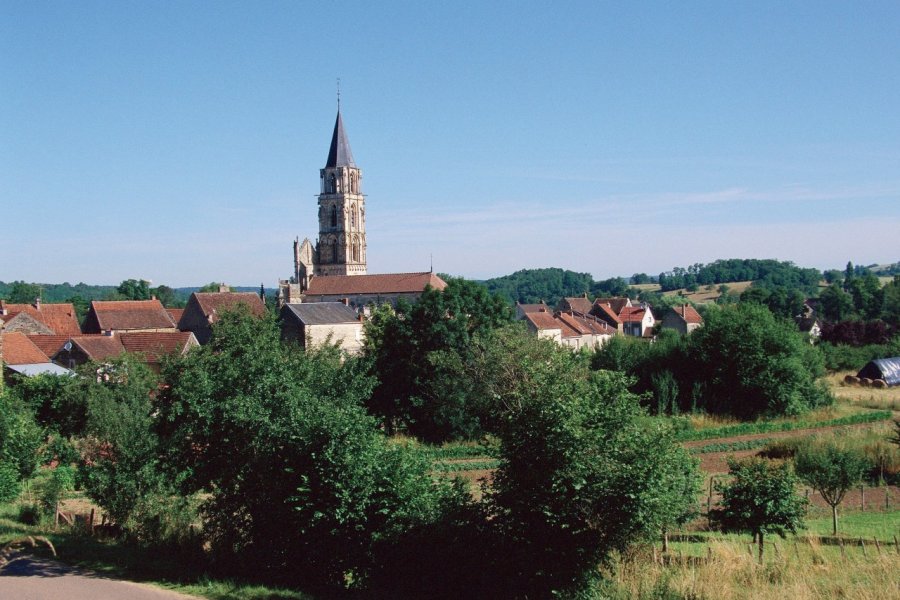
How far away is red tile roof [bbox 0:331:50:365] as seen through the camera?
40.3m

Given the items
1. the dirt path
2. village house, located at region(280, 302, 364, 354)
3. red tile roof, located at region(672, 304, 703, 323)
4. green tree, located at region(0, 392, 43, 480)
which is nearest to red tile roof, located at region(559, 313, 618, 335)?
red tile roof, located at region(672, 304, 703, 323)

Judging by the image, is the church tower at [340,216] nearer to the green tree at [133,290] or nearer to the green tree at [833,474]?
the green tree at [133,290]

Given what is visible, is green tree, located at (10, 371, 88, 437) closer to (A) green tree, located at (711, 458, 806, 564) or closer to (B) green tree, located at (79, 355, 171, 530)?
(B) green tree, located at (79, 355, 171, 530)

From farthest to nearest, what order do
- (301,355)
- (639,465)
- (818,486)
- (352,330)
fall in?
1. (352,330)
2. (818,486)
3. (301,355)
4. (639,465)

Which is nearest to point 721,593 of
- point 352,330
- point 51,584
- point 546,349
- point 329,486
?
point 329,486

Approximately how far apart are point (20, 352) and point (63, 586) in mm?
32906

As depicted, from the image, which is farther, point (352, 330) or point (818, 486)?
point (352, 330)

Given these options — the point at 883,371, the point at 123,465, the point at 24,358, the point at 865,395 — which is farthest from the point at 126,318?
the point at 883,371

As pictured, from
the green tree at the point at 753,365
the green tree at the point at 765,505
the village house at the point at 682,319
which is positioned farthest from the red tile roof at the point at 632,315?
the green tree at the point at 765,505

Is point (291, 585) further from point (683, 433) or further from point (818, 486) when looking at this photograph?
point (683, 433)

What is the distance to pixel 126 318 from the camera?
58.6 metres

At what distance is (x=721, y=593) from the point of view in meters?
11.0

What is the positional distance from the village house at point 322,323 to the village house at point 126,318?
10.2 meters

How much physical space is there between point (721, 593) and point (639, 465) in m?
2.20
